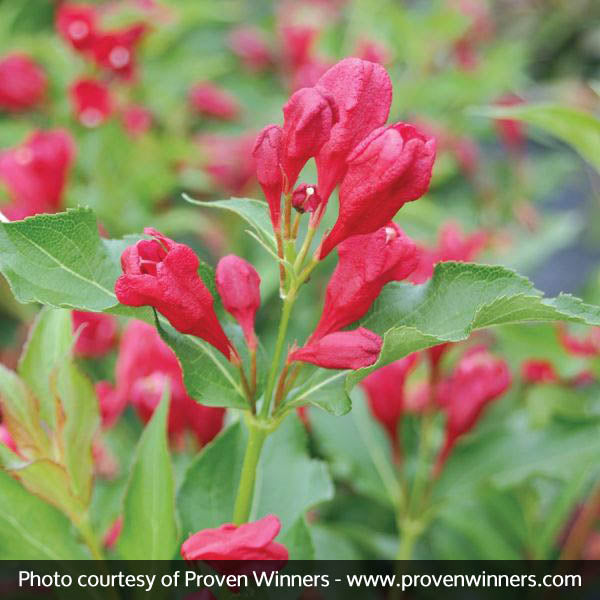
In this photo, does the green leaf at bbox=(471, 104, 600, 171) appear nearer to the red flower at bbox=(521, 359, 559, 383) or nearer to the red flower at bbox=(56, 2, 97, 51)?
the red flower at bbox=(521, 359, 559, 383)

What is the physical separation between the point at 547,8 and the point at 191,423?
10.6 ft

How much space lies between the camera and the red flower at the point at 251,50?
241cm

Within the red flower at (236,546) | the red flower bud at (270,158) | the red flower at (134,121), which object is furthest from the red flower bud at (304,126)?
the red flower at (134,121)

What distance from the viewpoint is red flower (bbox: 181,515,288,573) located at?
571 millimetres

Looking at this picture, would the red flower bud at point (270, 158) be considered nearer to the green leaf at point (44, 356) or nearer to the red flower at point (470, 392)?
the green leaf at point (44, 356)

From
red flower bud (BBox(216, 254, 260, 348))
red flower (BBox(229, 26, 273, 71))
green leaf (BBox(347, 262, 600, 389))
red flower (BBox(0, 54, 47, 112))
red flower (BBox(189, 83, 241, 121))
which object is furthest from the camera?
red flower (BBox(229, 26, 273, 71))

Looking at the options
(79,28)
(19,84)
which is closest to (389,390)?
Result: (79,28)

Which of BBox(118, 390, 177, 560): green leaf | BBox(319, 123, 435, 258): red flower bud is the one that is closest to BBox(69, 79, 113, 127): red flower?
BBox(118, 390, 177, 560): green leaf

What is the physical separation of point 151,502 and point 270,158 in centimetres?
32

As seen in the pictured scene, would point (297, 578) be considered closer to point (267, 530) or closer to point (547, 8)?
point (267, 530)

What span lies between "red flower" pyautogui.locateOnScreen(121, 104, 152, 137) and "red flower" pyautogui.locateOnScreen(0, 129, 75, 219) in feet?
1.33

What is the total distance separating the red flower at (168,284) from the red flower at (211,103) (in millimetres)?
1539

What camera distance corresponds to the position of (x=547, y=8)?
3.62 metres

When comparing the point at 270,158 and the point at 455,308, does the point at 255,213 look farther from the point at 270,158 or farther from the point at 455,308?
the point at 455,308
